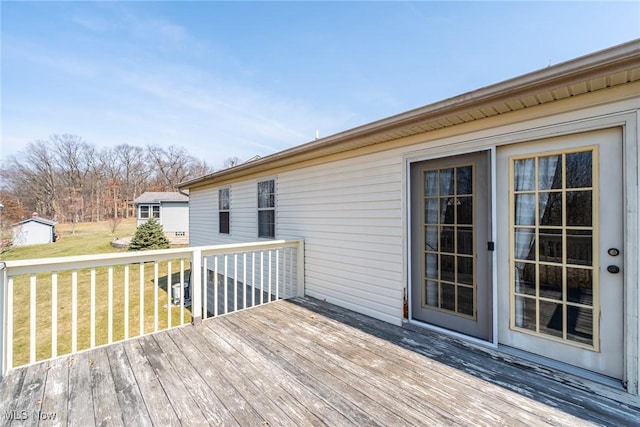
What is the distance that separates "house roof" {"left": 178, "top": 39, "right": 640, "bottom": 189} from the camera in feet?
5.73

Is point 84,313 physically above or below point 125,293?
below

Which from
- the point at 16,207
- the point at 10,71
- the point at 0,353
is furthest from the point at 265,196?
the point at 16,207

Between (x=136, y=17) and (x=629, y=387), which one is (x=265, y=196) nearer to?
(x=136, y=17)

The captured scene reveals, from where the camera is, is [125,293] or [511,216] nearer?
[511,216]

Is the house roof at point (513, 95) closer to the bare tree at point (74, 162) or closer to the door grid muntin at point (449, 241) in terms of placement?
the door grid muntin at point (449, 241)

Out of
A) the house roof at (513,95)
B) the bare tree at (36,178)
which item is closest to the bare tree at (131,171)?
the bare tree at (36,178)

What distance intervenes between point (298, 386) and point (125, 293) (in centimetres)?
220

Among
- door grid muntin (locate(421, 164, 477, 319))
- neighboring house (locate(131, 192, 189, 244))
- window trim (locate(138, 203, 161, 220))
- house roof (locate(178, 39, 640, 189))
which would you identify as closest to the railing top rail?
house roof (locate(178, 39, 640, 189))

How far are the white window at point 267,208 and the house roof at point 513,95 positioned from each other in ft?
7.00

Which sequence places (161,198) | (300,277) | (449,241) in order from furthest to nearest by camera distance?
(161,198)
(300,277)
(449,241)

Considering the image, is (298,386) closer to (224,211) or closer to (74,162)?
(224,211)

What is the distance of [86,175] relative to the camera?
98.4ft

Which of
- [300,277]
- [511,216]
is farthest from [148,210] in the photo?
[511,216]

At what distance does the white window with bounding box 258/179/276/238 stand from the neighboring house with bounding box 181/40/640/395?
5.84 feet
